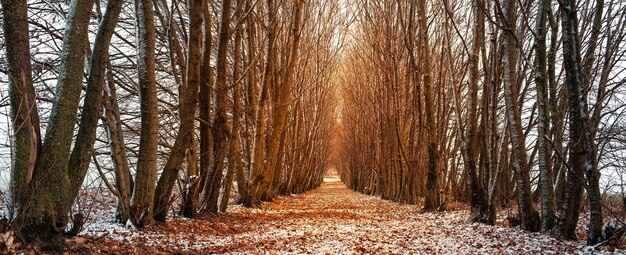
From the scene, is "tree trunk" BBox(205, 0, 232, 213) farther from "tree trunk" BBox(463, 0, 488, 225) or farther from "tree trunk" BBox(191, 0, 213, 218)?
"tree trunk" BBox(463, 0, 488, 225)

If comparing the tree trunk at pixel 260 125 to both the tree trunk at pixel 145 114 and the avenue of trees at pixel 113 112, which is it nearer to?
the avenue of trees at pixel 113 112

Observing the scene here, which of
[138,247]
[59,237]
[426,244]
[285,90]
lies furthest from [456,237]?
[285,90]

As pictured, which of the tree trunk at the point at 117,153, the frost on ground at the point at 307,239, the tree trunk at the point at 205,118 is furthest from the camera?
the tree trunk at the point at 205,118

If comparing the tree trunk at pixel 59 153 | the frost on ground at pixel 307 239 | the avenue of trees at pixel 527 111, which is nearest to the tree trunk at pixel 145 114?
the frost on ground at pixel 307 239

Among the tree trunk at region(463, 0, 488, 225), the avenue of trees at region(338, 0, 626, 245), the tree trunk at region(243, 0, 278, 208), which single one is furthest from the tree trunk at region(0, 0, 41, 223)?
the tree trunk at region(243, 0, 278, 208)

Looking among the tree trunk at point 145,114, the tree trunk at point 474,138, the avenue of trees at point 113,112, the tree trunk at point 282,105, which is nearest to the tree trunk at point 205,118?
the avenue of trees at point 113,112

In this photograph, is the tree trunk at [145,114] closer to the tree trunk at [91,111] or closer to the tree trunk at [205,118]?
the tree trunk at [91,111]

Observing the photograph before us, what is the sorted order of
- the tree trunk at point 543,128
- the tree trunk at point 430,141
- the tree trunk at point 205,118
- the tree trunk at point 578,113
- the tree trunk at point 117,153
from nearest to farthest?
the tree trunk at point 578,113 → the tree trunk at point 117,153 → the tree trunk at point 543,128 → the tree trunk at point 205,118 → the tree trunk at point 430,141

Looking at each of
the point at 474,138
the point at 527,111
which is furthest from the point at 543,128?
the point at 527,111

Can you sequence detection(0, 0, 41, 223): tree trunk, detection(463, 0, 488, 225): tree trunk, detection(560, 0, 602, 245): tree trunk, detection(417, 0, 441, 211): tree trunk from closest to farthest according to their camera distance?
detection(0, 0, 41, 223): tree trunk
detection(560, 0, 602, 245): tree trunk
detection(463, 0, 488, 225): tree trunk
detection(417, 0, 441, 211): tree trunk

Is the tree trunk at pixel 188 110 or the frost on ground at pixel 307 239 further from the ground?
the tree trunk at pixel 188 110

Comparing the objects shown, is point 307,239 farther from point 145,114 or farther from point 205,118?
point 205,118

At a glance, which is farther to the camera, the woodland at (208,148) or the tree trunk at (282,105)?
the tree trunk at (282,105)

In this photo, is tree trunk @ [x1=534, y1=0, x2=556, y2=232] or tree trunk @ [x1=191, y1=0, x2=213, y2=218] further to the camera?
tree trunk @ [x1=191, y1=0, x2=213, y2=218]
